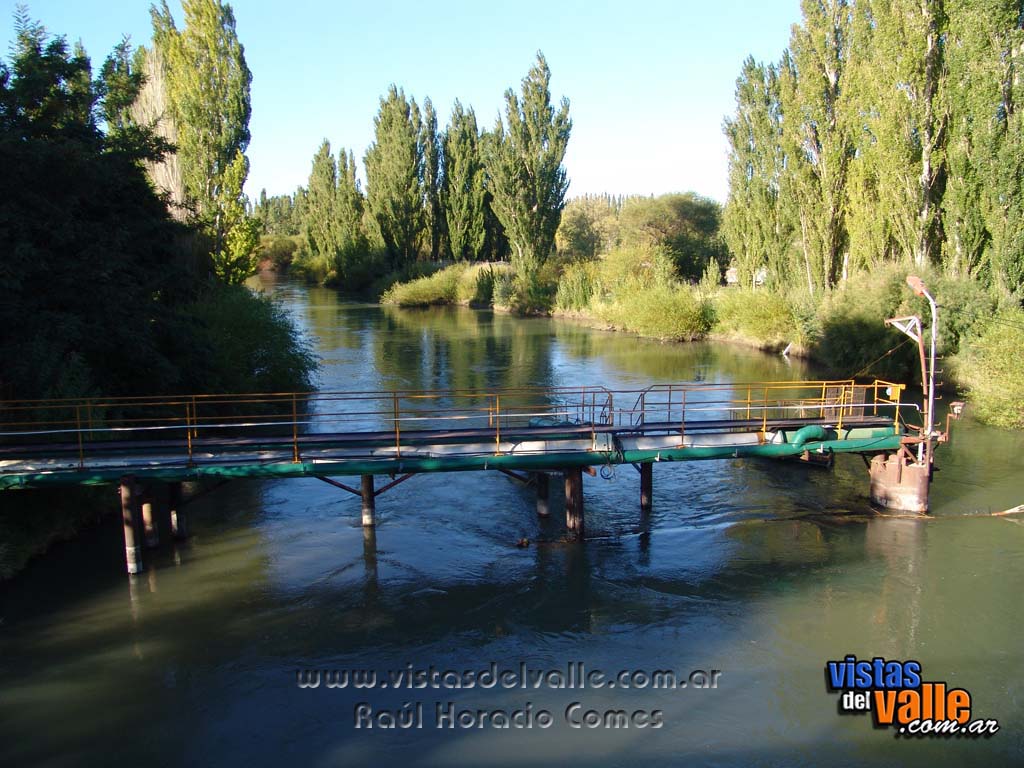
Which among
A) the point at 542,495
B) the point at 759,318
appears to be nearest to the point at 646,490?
the point at 542,495

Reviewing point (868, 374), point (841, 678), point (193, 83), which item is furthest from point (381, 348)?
point (841, 678)

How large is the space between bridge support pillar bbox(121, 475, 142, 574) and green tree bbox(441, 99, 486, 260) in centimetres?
5128

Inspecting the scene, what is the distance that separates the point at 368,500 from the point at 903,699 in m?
9.75

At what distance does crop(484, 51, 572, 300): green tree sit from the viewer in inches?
2140

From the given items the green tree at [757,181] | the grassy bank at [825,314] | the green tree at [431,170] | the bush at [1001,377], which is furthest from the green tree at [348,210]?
the bush at [1001,377]

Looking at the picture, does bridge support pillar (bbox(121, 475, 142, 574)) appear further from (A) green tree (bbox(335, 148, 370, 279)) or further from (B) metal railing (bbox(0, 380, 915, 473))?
(A) green tree (bbox(335, 148, 370, 279))

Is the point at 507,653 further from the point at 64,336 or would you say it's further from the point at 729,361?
the point at 729,361

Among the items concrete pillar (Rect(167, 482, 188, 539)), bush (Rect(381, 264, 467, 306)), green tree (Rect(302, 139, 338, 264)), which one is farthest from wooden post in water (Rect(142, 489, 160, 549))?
green tree (Rect(302, 139, 338, 264))

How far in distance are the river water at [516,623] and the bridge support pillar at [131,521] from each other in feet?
1.01

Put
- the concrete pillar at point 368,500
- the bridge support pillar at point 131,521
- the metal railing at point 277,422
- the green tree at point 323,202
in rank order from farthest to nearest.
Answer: the green tree at point 323,202 < the concrete pillar at point 368,500 < the metal railing at point 277,422 < the bridge support pillar at point 131,521

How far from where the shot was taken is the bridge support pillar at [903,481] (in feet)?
54.9

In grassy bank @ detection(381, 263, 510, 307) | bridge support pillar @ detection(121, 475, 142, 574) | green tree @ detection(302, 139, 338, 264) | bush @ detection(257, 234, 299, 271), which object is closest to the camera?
bridge support pillar @ detection(121, 475, 142, 574)

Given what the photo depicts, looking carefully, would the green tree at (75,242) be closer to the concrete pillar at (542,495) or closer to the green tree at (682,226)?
the concrete pillar at (542,495)

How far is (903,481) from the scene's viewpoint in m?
16.9
